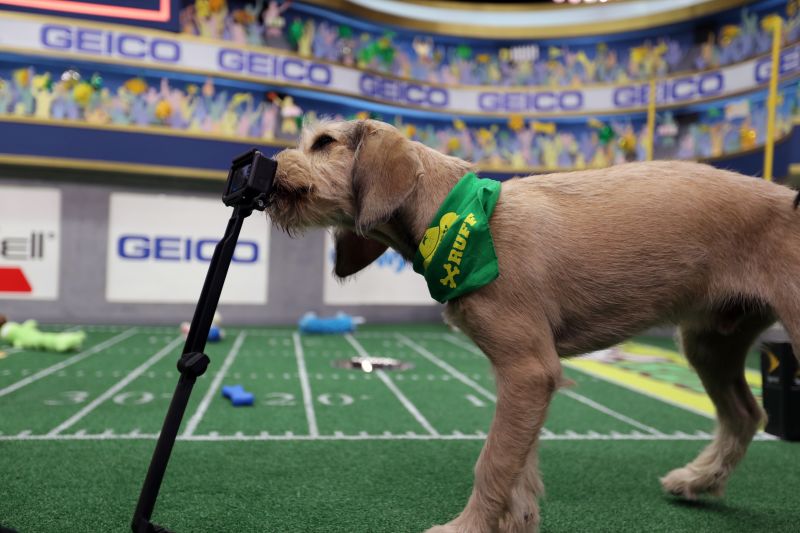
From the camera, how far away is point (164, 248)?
9.17m

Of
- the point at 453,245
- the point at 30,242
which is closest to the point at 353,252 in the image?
the point at 453,245

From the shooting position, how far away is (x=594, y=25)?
11531 mm

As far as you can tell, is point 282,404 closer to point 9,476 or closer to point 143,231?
point 9,476

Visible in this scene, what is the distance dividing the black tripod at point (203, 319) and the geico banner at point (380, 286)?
27.9 feet

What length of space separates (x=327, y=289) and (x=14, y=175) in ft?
15.5

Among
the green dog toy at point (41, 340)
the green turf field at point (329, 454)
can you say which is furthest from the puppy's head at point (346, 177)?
the green dog toy at point (41, 340)

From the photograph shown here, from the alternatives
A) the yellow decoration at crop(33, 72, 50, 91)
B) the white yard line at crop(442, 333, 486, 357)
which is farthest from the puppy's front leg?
the yellow decoration at crop(33, 72, 50, 91)

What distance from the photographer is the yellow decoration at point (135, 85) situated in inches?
374

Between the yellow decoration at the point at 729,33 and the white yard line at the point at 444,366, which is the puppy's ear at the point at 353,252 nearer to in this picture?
the white yard line at the point at 444,366

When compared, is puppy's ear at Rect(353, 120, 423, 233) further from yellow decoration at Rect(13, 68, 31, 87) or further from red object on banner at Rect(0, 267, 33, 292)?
yellow decoration at Rect(13, 68, 31, 87)

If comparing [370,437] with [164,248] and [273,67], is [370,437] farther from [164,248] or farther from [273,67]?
[273,67]

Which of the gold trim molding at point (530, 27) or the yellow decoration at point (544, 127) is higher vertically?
the gold trim molding at point (530, 27)

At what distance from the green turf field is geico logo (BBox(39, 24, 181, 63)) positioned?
5579 mm

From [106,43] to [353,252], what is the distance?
8.91 meters
